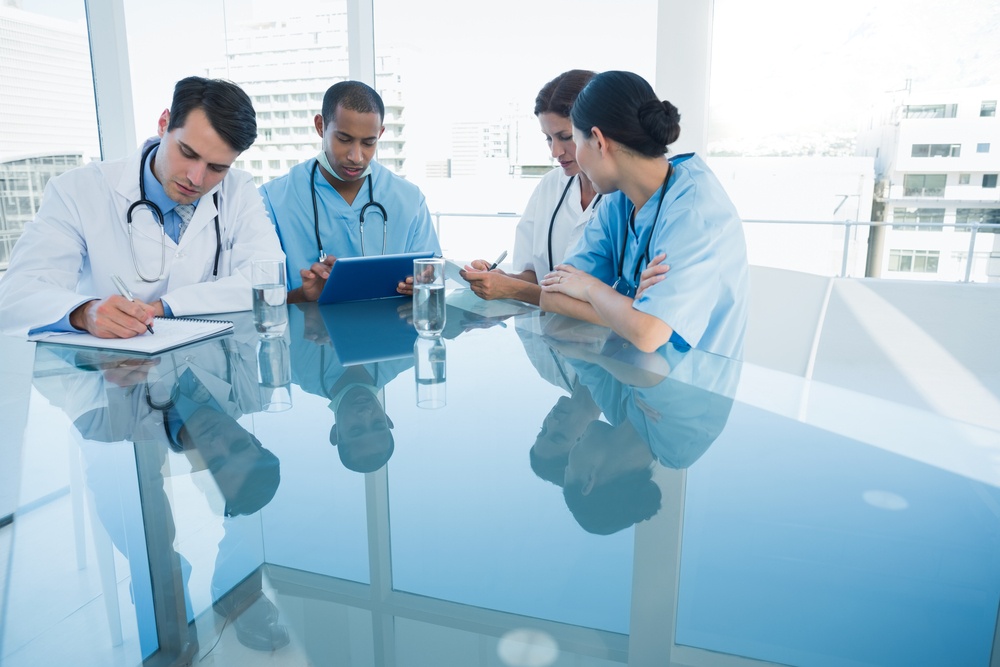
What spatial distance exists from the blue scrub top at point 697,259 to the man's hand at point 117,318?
2.74 feet

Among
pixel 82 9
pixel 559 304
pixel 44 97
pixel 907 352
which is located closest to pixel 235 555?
pixel 559 304

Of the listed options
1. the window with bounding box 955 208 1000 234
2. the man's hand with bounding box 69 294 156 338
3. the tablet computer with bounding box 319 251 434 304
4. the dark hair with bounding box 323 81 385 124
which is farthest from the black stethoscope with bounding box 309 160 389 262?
the window with bounding box 955 208 1000 234

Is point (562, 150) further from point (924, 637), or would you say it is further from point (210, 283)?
point (924, 637)

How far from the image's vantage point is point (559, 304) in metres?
1.41

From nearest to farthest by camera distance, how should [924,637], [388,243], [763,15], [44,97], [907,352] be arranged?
[924,637]
[388,243]
[44,97]
[763,15]
[907,352]

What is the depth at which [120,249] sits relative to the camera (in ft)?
4.75

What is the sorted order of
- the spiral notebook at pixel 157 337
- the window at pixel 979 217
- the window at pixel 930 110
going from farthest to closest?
the window at pixel 979 217 < the window at pixel 930 110 < the spiral notebook at pixel 157 337

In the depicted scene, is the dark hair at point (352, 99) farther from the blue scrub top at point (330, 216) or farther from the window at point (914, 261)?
the window at point (914, 261)

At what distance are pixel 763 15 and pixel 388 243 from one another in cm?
231

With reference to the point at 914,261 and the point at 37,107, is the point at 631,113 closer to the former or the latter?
the point at 37,107

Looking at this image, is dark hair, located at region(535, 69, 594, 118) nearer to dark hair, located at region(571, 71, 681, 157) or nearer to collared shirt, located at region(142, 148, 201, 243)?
dark hair, located at region(571, 71, 681, 157)

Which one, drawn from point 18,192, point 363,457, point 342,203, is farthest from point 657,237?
point 18,192

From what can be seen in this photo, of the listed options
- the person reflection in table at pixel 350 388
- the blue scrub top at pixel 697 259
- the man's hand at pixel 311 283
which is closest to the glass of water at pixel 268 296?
the person reflection in table at pixel 350 388

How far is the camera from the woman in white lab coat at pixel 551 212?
1662 mm
